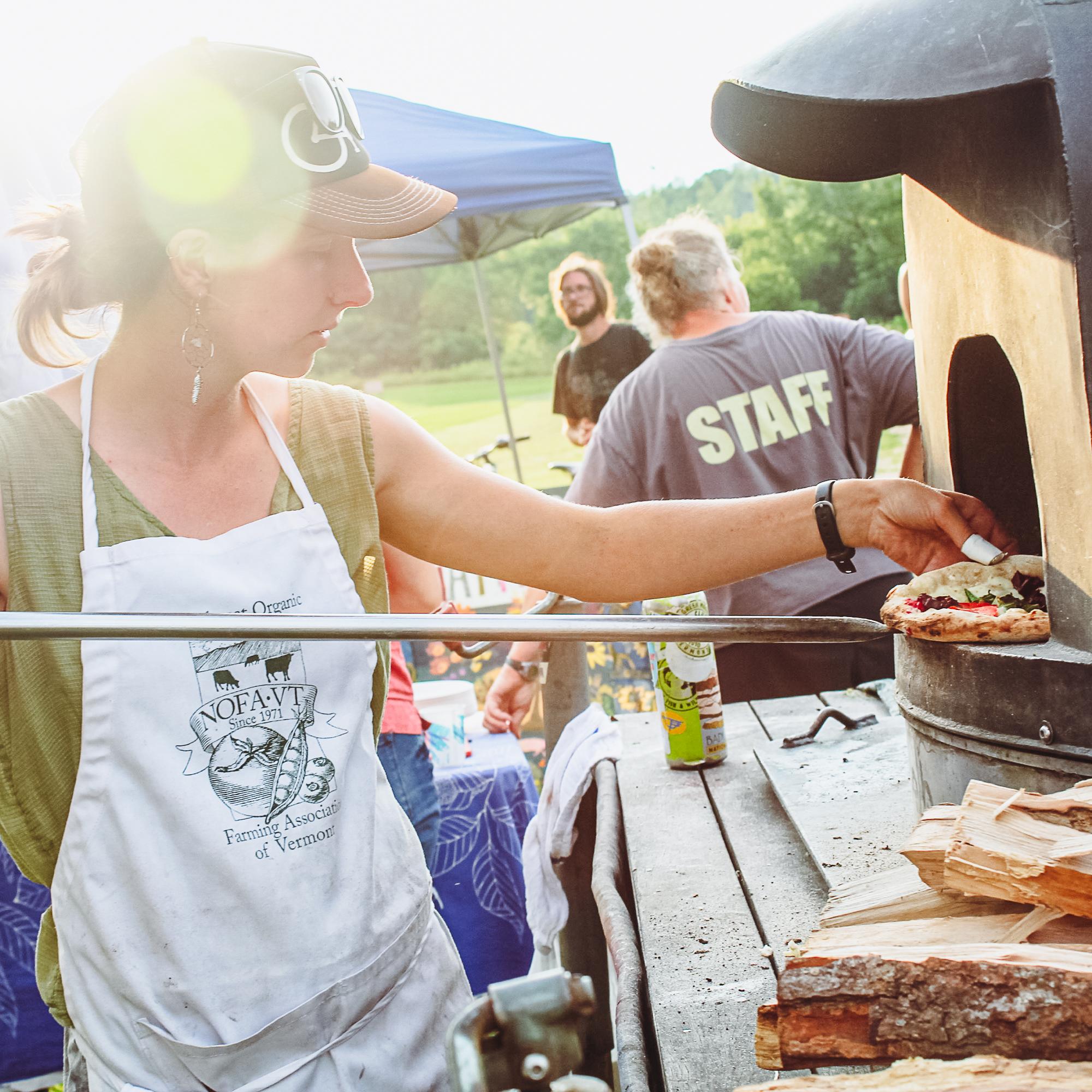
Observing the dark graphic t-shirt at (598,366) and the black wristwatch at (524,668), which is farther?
the dark graphic t-shirt at (598,366)

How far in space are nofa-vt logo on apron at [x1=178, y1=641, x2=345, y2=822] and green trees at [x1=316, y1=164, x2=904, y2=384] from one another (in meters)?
26.8

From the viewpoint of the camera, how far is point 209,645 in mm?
1427

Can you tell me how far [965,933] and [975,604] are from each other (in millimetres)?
632

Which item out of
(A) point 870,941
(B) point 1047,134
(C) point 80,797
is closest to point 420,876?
(C) point 80,797

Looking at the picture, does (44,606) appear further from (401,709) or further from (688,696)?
(688,696)

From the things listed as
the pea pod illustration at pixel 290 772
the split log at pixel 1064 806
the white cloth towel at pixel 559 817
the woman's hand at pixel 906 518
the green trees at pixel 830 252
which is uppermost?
the green trees at pixel 830 252

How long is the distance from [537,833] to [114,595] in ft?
5.11

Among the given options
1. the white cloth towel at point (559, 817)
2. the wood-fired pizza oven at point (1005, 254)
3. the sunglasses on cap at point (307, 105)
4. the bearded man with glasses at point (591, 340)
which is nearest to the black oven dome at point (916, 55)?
the wood-fired pizza oven at point (1005, 254)

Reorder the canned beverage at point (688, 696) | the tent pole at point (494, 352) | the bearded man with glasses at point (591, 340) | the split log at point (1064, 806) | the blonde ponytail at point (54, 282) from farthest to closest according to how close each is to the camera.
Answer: the tent pole at point (494, 352)
the bearded man with glasses at point (591, 340)
the canned beverage at point (688, 696)
the blonde ponytail at point (54, 282)
the split log at point (1064, 806)

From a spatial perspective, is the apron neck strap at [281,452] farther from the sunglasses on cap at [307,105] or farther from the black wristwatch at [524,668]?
the black wristwatch at [524,668]

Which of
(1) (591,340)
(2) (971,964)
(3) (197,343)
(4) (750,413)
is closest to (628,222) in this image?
(1) (591,340)

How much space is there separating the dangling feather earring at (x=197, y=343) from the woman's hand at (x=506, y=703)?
2077 mm

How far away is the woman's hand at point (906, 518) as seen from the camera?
1.71 meters

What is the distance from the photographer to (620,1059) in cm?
149
